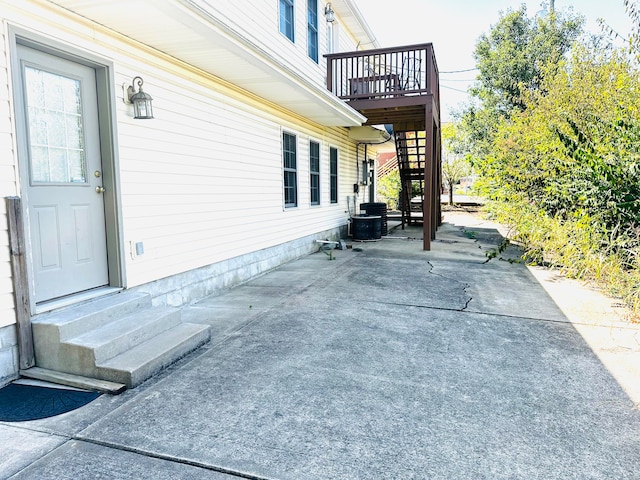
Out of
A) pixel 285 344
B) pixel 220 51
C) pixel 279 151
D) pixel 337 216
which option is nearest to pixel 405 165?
pixel 337 216

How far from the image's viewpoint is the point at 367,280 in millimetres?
6297

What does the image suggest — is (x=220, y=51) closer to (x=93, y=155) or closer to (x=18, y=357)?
(x=93, y=155)

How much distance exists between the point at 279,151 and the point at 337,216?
3687 mm

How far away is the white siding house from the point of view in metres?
3.10

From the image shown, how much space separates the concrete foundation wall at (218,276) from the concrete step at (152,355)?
0.88 m

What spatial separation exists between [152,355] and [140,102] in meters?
2.36

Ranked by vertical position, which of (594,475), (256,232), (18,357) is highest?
(256,232)

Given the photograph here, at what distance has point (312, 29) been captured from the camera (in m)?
9.49

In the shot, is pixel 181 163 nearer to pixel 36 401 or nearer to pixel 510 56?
pixel 36 401

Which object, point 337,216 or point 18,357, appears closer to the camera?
point 18,357

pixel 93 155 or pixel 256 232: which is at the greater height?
pixel 93 155

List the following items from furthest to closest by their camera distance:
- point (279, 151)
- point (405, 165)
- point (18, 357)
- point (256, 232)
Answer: point (405, 165) < point (279, 151) < point (256, 232) < point (18, 357)

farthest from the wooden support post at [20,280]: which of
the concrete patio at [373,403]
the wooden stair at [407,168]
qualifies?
the wooden stair at [407,168]

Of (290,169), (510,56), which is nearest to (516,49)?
(510,56)
